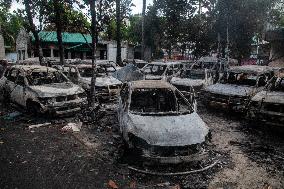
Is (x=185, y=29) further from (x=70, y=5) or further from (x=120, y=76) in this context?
(x=70, y=5)

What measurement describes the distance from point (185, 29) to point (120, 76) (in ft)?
49.7

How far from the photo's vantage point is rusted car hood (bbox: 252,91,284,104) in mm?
8945

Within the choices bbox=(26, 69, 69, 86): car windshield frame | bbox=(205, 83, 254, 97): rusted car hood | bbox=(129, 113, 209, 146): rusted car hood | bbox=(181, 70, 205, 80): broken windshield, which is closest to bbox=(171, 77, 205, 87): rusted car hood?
bbox=(181, 70, 205, 80): broken windshield

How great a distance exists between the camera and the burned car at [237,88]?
1120cm

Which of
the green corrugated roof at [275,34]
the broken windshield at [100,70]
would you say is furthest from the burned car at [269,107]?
the green corrugated roof at [275,34]

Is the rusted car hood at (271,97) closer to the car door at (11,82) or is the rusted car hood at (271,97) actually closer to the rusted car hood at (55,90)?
the rusted car hood at (55,90)

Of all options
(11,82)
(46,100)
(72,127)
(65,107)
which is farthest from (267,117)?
(11,82)

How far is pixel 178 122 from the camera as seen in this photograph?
6.87 metres

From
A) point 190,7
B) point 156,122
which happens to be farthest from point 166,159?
point 190,7

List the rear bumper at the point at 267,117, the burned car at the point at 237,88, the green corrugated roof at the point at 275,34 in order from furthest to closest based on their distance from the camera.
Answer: the green corrugated roof at the point at 275,34 → the burned car at the point at 237,88 → the rear bumper at the point at 267,117

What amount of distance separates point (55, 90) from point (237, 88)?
22.3 ft

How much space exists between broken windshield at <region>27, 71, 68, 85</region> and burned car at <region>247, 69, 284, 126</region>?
23.5 ft

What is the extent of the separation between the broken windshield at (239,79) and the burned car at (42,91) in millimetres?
5955

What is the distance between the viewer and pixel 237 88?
11.7 m
